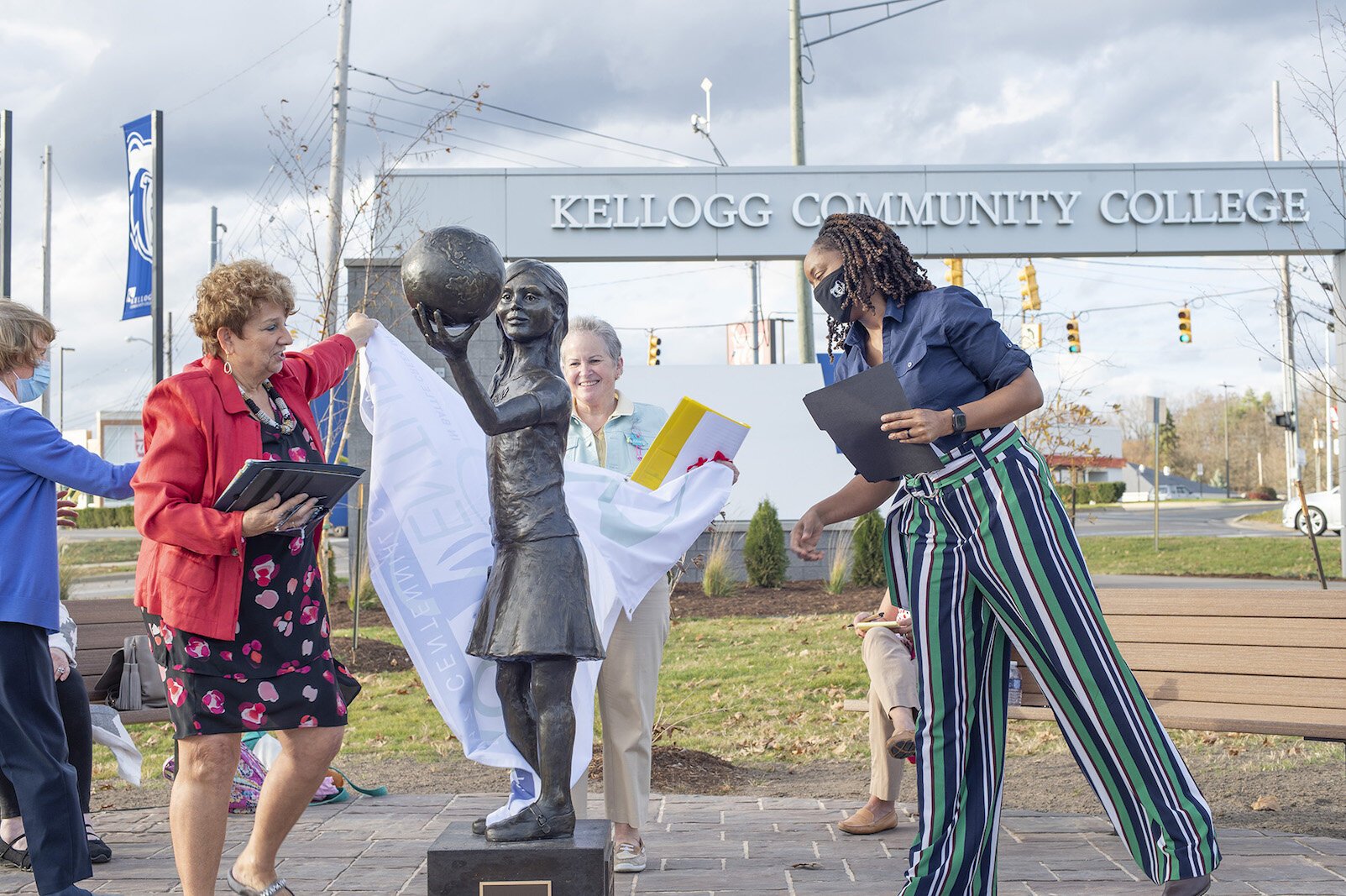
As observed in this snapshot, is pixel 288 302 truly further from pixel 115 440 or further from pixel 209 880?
pixel 115 440

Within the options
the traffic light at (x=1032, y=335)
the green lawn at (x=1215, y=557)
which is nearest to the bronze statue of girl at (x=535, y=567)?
the traffic light at (x=1032, y=335)

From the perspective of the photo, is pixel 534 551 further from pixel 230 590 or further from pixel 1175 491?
pixel 1175 491

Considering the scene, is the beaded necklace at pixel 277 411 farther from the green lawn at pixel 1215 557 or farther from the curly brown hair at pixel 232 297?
the green lawn at pixel 1215 557

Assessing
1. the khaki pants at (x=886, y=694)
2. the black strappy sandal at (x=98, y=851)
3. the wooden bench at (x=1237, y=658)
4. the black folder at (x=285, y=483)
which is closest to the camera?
the black folder at (x=285, y=483)

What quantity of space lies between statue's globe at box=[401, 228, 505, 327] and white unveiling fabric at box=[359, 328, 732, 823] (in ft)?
3.51

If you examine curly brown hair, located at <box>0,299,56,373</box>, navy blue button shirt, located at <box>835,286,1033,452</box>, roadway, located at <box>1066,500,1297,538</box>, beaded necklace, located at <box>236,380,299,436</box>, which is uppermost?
curly brown hair, located at <box>0,299,56,373</box>

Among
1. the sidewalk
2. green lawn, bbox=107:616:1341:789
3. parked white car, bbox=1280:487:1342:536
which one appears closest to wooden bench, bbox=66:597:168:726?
the sidewalk

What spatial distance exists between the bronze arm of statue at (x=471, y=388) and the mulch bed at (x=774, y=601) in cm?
1015

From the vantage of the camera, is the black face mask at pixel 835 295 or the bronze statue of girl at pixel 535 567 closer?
the bronze statue of girl at pixel 535 567

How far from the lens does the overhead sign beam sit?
51.7ft

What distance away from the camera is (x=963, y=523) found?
3.36m

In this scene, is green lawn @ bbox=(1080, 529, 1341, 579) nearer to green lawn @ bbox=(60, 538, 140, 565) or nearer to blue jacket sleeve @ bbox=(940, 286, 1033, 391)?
blue jacket sleeve @ bbox=(940, 286, 1033, 391)

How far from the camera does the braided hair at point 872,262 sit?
351 cm

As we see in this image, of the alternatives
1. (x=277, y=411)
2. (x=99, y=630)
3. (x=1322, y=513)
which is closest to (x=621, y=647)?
(x=277, y=411)
